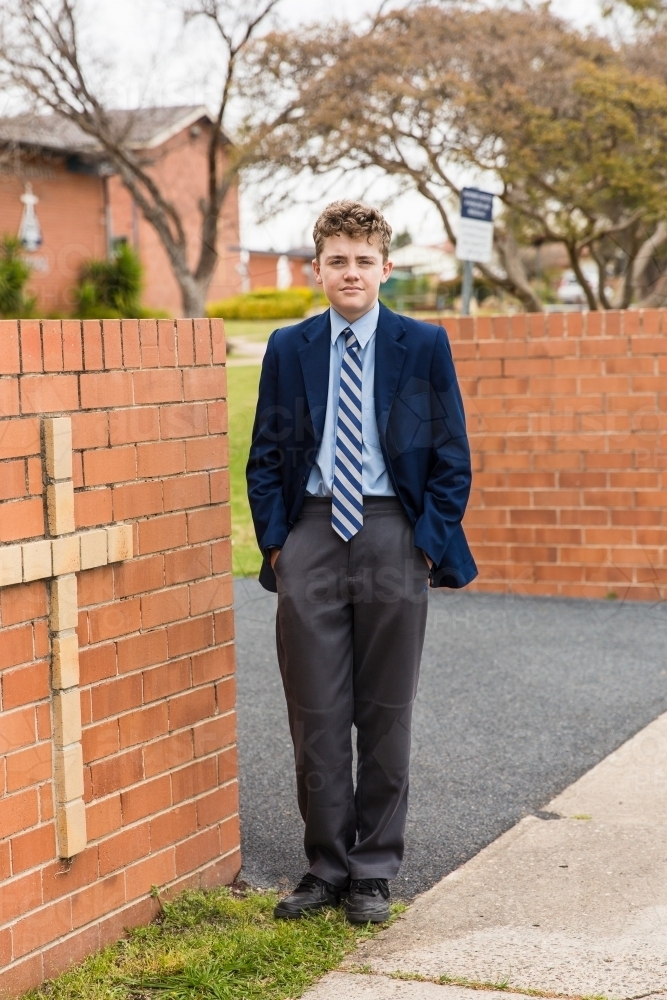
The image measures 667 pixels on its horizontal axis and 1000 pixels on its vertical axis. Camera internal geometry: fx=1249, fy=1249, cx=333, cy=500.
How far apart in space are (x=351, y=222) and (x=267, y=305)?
20.8 meters

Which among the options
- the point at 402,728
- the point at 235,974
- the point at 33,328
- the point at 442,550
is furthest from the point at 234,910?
the point at 33,328

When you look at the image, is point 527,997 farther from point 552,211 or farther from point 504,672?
point 552,211

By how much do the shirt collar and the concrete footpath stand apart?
5.50 feet

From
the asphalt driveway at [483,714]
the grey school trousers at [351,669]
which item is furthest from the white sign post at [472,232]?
the grey school trousers at [351,669]

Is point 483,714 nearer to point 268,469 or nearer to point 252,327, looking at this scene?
point 268,469

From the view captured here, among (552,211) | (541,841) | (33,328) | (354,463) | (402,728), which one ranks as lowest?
A: (541,841)

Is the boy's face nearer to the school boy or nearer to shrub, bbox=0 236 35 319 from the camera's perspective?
the school boy

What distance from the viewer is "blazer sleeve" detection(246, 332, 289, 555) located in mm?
3570

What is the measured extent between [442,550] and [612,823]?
4.58 ft

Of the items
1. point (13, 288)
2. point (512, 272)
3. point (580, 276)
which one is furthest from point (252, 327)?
point (580, 276)

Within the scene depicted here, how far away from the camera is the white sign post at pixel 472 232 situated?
28.9ft

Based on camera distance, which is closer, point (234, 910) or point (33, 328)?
point (33, 328)

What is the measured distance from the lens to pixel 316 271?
365 centimetres

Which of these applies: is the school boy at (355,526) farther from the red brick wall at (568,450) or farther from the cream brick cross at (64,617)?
the red brick wall at (568,450)
